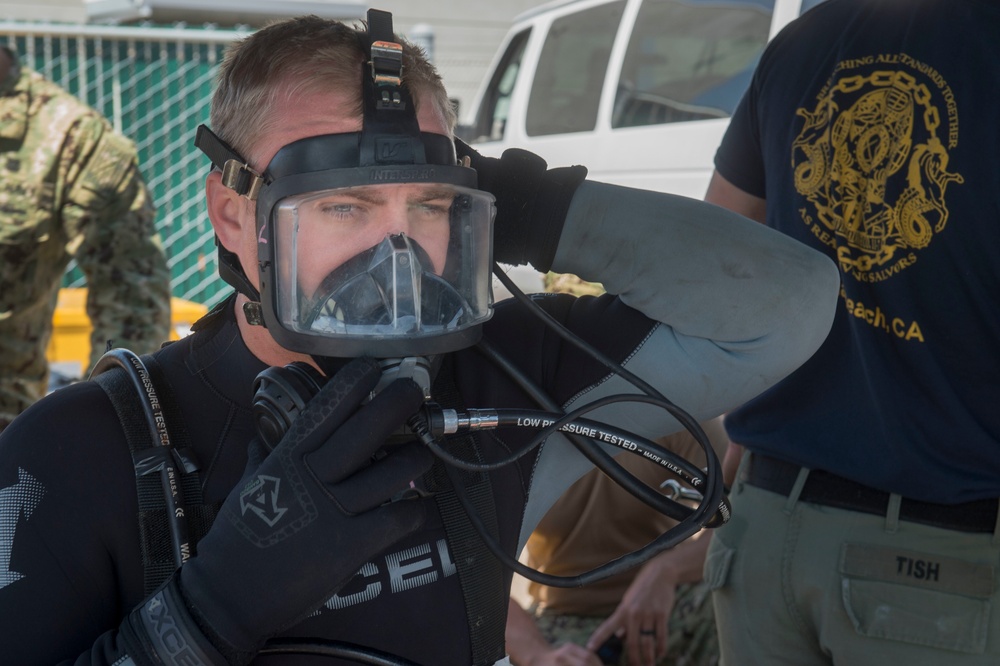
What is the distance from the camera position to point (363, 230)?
1.46 metres

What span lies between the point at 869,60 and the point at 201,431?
149 centimetres

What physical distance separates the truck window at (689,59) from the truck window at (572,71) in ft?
1.08

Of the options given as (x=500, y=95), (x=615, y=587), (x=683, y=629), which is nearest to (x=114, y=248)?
(x=615, y=587)

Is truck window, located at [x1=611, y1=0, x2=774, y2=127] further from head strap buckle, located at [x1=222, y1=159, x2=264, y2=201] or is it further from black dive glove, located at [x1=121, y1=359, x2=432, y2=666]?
black dive glove, located at [x1=121, y1=359, x2=432, y2=666]

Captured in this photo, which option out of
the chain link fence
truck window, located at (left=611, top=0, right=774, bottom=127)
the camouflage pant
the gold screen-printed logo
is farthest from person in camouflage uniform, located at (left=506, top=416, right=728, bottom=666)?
the chain link fence

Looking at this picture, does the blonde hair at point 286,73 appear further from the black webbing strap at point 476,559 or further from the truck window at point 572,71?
the truck window at point 572,71

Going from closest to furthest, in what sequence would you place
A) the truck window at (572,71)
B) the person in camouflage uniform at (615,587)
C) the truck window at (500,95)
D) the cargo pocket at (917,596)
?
1. the cargo pocket at (917,596)
2. the person in camouflage uniform at (615,587)
3. the truck window at (572,71)
4. the truck window at (500,95)

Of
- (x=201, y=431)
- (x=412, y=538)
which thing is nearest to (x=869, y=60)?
(x=412, y=538)

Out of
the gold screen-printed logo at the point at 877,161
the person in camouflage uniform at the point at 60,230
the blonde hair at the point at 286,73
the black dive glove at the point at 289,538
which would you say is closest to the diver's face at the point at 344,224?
the blonde hair at the point at 286,73

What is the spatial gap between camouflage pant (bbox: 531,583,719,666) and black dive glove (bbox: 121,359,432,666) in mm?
1692

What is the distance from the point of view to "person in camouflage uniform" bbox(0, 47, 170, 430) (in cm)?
350

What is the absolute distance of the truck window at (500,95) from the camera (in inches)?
279

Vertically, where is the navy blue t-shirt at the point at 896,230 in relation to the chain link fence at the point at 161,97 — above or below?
above

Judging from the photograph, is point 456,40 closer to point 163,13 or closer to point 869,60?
point 163,13
